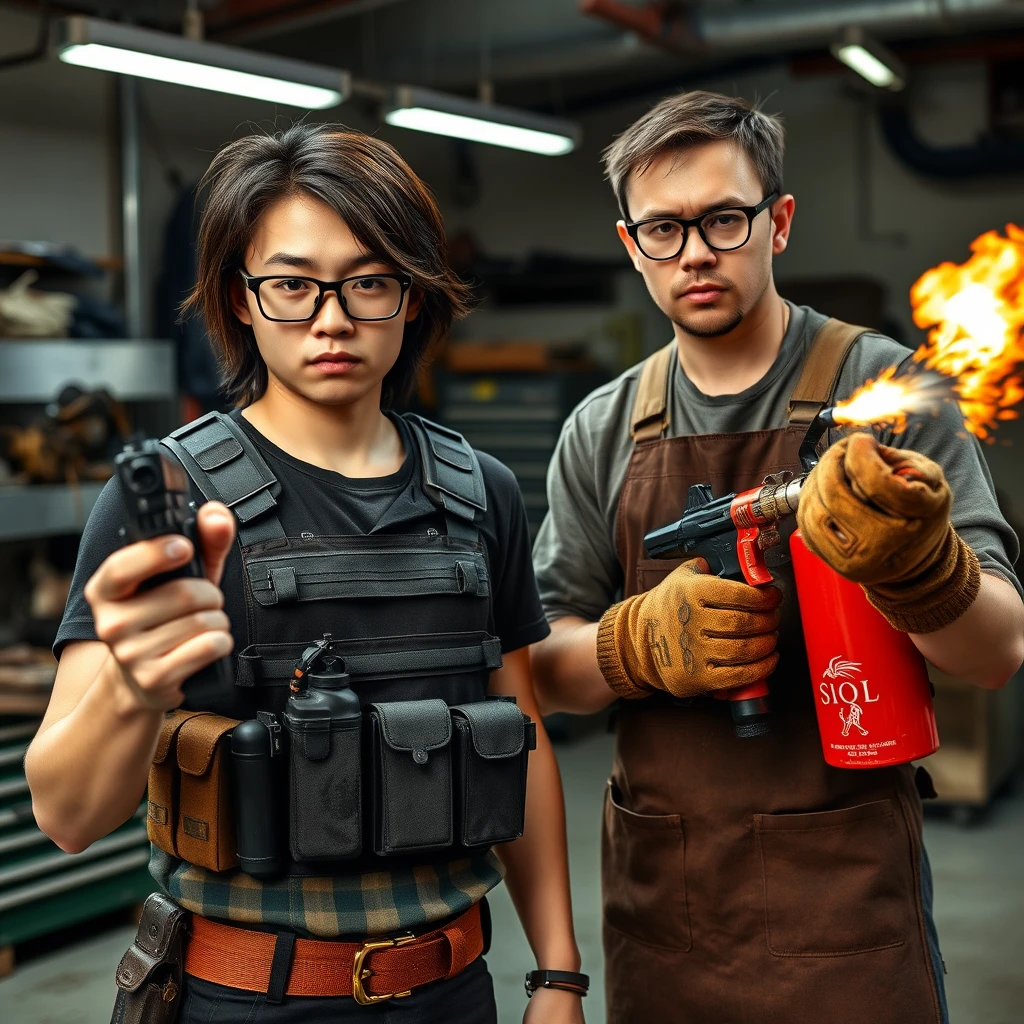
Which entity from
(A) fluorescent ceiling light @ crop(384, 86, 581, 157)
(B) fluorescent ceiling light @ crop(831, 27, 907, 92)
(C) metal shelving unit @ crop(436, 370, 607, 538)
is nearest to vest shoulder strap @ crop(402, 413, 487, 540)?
(A) fluorescent ceiling light @ crop(384, 86, 581, 157)

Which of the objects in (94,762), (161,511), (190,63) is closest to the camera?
(161,511)

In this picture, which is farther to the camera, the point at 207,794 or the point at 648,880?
the point at 648,880

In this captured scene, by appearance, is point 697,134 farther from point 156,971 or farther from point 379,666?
point 156,971

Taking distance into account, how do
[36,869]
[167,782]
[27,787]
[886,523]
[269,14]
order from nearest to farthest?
1. [886,523]
2. [167,782]
3. [27,787]
4. [36,869]
5. [269,14]

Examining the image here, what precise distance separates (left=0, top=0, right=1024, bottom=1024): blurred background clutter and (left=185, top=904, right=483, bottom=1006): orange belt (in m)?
2.01

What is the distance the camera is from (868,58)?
5.45 m

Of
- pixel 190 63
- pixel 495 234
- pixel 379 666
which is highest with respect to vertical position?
pixel 495 234

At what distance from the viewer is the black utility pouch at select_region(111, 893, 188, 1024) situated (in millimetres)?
1391

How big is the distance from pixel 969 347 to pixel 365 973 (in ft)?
3.52

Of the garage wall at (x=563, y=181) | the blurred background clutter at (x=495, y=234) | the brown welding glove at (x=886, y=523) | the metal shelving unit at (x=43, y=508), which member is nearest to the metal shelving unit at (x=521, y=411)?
the blurred background clutter at (x=495, y=234)

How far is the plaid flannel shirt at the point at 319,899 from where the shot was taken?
1382mm

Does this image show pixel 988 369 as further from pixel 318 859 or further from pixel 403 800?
pixel 318 859

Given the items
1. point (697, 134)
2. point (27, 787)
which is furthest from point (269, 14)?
point (697, 134)

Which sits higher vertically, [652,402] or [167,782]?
[652,402]
